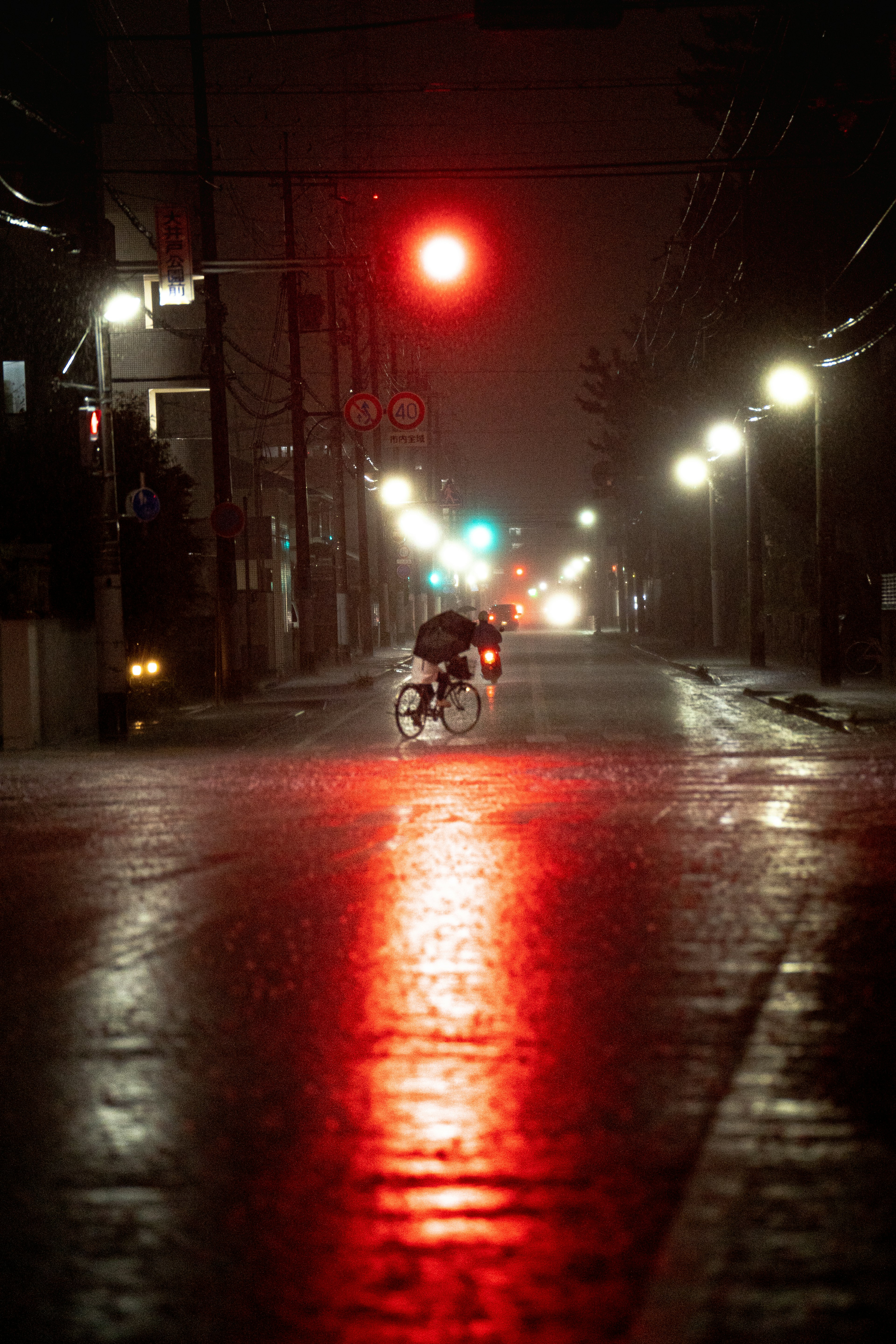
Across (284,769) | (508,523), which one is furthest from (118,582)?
(508,523)

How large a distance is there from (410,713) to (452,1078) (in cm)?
1822

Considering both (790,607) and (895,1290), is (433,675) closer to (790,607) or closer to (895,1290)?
(895,1290)

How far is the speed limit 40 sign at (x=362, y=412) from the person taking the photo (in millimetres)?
39438

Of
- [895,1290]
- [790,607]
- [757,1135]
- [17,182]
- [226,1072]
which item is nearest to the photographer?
[895,1290]

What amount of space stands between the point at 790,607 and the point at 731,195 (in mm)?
16685

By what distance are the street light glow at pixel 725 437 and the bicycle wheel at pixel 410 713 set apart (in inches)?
899

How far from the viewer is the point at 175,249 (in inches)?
977

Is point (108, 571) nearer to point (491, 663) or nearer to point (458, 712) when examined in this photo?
point (458, 712)

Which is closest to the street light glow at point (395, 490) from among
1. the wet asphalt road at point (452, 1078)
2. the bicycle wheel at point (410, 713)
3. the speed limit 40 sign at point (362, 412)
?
the speed limit 40 sign at point (362, 412)

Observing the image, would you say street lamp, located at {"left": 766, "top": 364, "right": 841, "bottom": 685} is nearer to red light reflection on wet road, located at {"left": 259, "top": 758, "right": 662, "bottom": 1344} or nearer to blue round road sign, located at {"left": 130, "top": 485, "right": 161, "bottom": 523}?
blue round road sign, located at {"left": 130, "top": 485, "right": 161, "bottom": 523}

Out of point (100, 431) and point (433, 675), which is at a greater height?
point (100, 431)

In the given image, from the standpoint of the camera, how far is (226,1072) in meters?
6.54

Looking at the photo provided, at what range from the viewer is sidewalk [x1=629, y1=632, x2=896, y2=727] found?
84.7ft

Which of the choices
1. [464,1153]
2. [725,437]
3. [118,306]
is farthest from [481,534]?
[464,1153]
